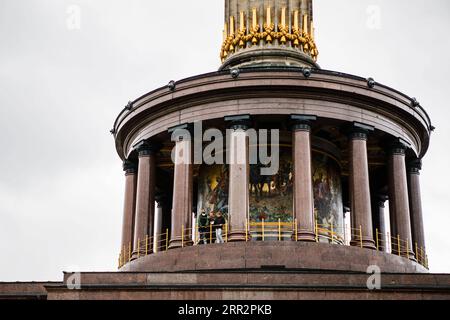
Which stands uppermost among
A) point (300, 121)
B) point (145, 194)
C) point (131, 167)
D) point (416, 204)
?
point (131, 167)

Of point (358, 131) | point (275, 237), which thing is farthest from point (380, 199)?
point (275, 237)

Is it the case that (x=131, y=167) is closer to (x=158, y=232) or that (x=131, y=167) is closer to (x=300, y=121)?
(x=158, y=232)

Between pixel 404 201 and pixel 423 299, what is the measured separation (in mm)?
A: 12931

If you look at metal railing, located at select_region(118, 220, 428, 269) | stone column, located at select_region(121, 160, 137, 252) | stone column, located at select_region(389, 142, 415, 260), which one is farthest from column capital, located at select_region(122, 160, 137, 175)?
stone column, located at select_region(389, 142, 415, 260)

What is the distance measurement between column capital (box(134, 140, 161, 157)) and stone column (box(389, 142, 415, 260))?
10691 millimetres

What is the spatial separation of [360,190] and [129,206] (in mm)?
11442

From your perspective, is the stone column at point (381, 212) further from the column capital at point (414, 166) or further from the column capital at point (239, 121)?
the column capital at point (239, 121)

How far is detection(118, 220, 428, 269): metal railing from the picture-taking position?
3647 cm

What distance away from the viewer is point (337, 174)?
136 feet

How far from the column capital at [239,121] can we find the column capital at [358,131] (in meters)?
4.46

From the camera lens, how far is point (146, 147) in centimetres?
4081

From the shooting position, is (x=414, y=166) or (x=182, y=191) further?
(x=414, y=166)
